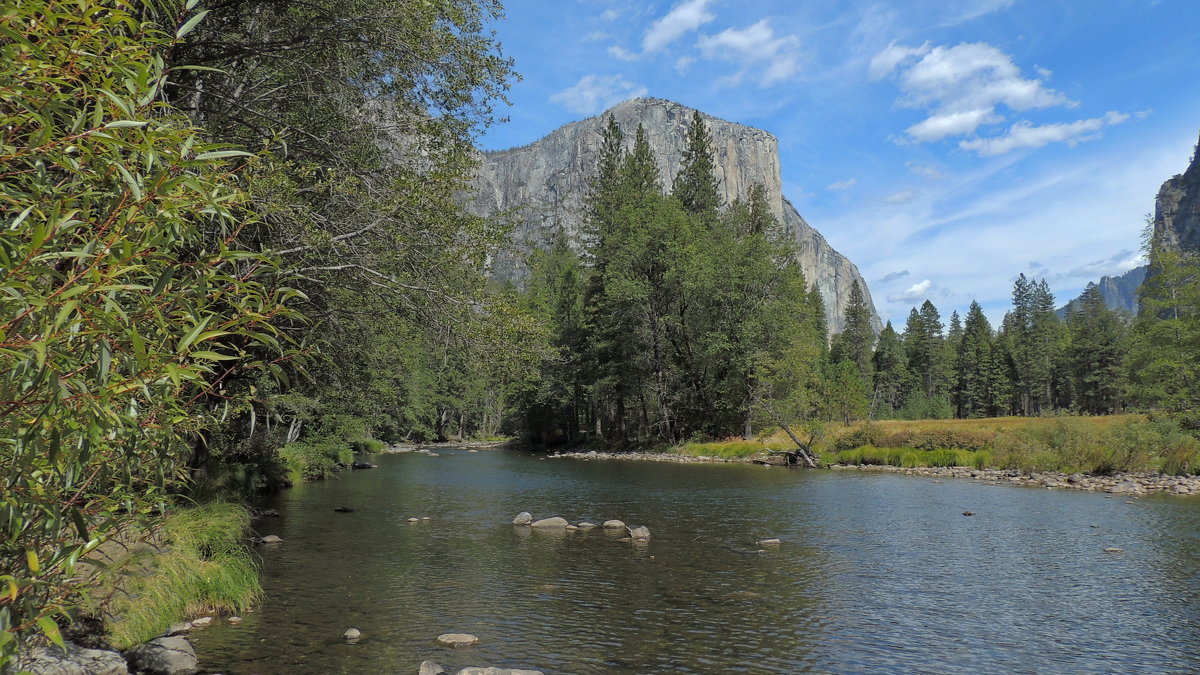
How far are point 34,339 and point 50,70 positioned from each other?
1474mm

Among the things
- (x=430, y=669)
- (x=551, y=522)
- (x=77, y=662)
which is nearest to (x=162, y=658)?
(x=77, y=662)

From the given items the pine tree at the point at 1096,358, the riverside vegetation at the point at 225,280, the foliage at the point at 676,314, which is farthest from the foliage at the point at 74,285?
the pine tree at the point at 1096,358

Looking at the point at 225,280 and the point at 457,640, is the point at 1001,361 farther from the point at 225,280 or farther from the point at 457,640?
the point at 225,280

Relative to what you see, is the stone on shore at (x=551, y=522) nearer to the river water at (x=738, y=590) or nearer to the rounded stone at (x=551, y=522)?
the rounded stone at (x=551, y=522)

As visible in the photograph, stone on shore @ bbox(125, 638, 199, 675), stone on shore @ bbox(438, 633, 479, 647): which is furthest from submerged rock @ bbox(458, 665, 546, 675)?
stone on shore @ bbox(125, 638, 199, 675)

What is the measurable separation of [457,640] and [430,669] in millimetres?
1470

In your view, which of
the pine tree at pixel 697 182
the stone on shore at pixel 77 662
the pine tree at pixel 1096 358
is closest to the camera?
the stone on shore at pixel 77 662

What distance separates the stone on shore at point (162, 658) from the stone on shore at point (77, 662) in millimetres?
183

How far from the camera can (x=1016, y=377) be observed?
11038 cm

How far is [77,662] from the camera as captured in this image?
794 centimetres

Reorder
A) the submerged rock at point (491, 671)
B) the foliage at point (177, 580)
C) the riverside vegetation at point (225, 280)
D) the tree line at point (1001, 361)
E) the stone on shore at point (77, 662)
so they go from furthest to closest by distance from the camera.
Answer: the tree line at point (1001, 361) → the foliage at point (177, 580) → the submerged rock at point (491, 671) → the stone on shore at point (77, 662) → the riverside vegetation at point (225, 280)

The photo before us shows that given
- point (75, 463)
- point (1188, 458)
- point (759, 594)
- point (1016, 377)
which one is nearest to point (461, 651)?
point (759, 594)

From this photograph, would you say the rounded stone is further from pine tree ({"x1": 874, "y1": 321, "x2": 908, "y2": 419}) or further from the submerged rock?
pine tree ({"x1": 874, "y1": 321, "x2": 908, "y2": 419})

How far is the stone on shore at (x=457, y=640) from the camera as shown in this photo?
10289mm
